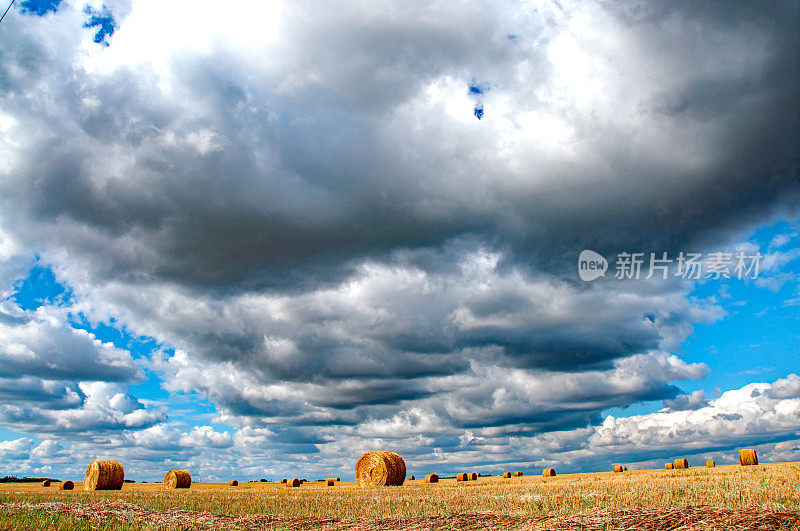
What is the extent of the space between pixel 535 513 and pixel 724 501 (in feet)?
18.4

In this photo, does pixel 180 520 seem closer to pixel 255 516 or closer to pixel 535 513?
pixel 255 516

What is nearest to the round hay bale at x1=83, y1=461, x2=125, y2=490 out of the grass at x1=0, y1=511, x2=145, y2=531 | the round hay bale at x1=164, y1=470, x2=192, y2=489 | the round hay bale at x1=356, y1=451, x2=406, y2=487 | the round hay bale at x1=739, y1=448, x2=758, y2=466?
the round hay bale at x1=164, y1=470, x2=192, y2=489

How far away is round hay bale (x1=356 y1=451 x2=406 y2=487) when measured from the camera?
37888 millimetres

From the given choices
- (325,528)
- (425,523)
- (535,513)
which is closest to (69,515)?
(325,528)

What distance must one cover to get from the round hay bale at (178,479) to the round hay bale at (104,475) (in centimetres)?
396

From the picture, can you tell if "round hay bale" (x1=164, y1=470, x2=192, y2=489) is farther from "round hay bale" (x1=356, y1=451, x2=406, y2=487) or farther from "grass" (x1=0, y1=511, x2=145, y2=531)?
"grass" (x1=0, y1=511, x2=145, y2=531)

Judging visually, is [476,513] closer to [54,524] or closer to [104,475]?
[54,524]

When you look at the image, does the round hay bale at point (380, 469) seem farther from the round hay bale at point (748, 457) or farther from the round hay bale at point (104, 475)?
the round hay bale at point (748, 457)

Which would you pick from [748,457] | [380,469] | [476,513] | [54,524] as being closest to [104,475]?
[380,469]

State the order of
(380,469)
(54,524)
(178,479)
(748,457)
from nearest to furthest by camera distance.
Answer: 1. (54,524)
2. (380,469)
3. (748,457)
4. (178,479)

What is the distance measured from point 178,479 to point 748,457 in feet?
153

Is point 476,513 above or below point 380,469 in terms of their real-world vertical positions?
below

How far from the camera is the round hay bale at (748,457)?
43.9m

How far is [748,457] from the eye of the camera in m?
44.2
